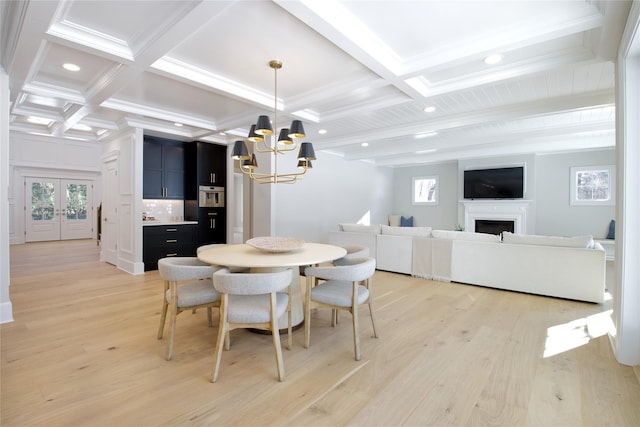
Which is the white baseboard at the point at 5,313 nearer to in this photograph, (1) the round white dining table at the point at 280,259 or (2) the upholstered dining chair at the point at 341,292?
(1) the round white dining table at the point at 280,259

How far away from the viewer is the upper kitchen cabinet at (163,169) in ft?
19.4

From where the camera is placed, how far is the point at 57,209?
9.07 m

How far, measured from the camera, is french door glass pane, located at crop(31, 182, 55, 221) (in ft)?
28.4

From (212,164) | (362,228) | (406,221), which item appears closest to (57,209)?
(212,164)

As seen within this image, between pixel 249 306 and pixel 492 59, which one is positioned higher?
pixel 492 59

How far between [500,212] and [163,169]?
7.79 metres

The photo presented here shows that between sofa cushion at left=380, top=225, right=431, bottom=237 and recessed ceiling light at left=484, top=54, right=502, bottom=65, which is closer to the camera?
recessed ceiling light at left=484, top=54, right=502, bottom=65

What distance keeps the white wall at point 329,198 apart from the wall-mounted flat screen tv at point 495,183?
248cm

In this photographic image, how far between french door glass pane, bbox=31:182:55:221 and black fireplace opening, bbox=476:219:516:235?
11.9 m

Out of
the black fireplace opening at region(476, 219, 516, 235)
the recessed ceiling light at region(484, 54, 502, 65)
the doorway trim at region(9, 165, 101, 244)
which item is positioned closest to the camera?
the recessed ceiling light at region(484, 54, 502, 65)

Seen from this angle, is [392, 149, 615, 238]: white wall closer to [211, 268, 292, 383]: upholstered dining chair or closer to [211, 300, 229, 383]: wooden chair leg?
[211, 268, 292, 383]: upholstered dining chair

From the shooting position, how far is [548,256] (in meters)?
4.03

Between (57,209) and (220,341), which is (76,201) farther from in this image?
(220,341)

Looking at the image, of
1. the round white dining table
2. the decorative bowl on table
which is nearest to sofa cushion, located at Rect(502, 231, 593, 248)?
the round white dining table
